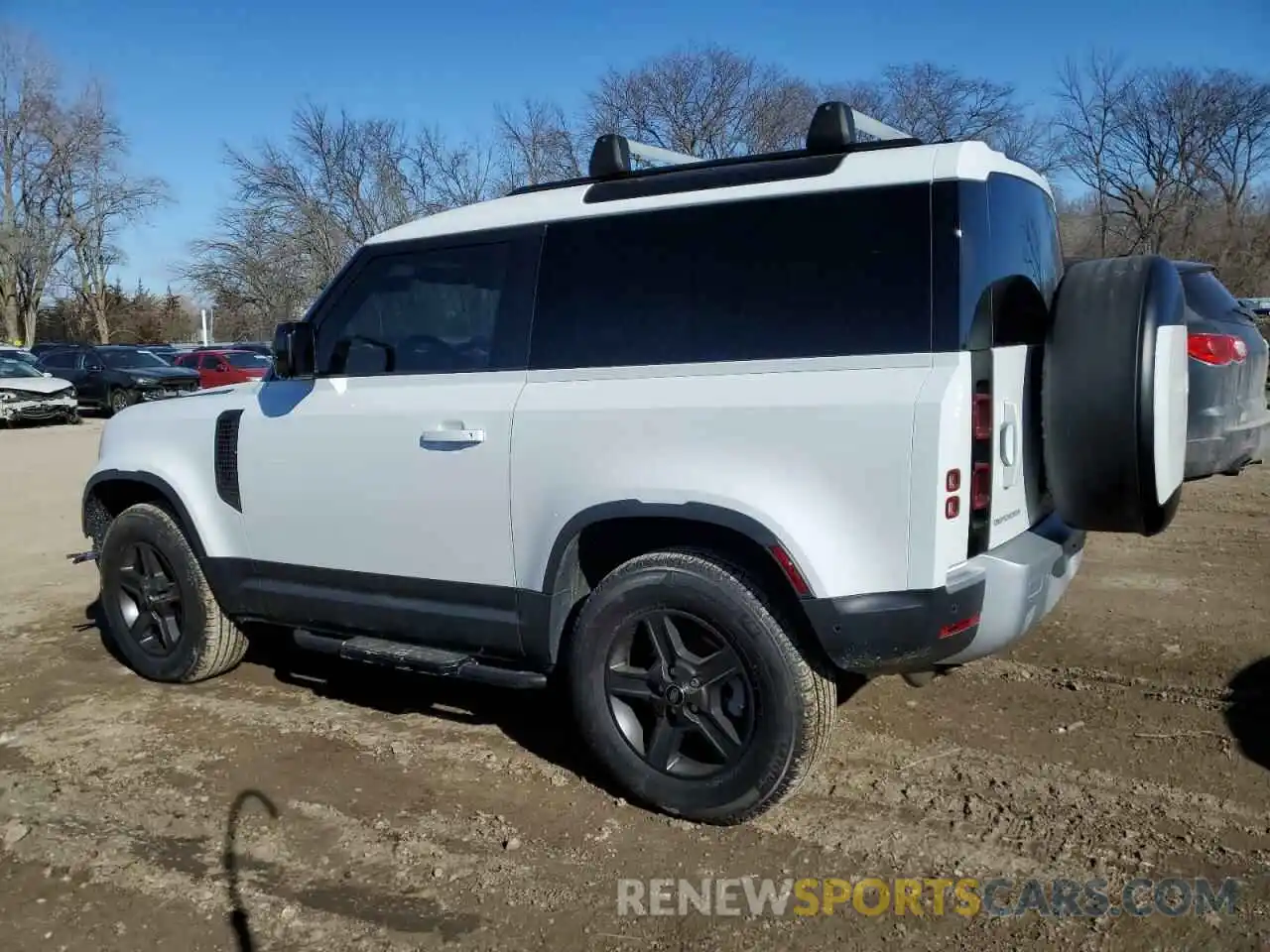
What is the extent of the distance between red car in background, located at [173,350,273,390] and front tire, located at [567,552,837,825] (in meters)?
20.2

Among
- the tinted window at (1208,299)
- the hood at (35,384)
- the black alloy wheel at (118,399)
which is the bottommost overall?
the black alloy wheel at (118,399)

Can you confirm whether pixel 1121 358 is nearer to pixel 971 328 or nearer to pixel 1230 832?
pixel 971 328

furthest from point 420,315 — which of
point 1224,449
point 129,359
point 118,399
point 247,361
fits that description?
point 129,359

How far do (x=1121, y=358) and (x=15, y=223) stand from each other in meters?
53.7

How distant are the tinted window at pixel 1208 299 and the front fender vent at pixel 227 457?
19.3ft

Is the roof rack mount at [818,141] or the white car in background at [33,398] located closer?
the roof rack mount at [818,141]

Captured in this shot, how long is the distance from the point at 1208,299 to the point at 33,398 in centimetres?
2087

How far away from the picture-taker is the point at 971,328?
3.08m

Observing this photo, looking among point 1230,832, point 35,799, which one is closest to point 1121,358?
point 1230,832

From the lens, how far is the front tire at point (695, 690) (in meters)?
3.31

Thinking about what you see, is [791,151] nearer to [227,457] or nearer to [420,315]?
[420,315]

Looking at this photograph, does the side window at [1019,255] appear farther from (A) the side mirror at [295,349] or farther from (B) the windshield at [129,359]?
(B) the windshield at [129,359]

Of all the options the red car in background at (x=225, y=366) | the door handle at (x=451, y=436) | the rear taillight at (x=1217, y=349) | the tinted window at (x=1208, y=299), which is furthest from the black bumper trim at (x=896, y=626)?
the red car in background at (x=225, y=366)

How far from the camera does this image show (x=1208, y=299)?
701 cm
